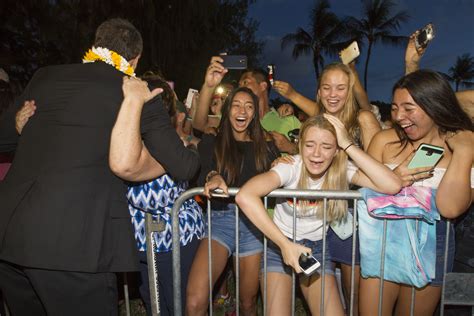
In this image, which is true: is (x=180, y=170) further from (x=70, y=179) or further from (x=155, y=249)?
(x=155, y=249)

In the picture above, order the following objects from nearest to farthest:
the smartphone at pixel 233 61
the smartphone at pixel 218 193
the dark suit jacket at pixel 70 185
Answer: the dark suit jacket at pixel 70 185
the smartphone at pixel 218 193
the smartphone at pixel 233 61

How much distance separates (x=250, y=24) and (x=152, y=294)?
70.7 feet

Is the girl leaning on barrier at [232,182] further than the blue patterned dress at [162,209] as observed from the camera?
Yes

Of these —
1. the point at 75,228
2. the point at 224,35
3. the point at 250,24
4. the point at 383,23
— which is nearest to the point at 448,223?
the point at 75,228

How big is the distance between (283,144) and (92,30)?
1064 cm

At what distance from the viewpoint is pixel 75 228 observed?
2037 millimetres

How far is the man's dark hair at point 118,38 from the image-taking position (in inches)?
92.0

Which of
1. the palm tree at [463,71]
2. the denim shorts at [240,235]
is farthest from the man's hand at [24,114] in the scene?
the palm tree at [463,71]

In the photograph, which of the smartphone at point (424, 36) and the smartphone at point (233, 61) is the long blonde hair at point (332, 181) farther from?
the smartphone at point (424, 36)

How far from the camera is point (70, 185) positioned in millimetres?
2020

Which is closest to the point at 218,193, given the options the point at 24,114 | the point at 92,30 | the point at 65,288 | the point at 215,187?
the point at 215,187

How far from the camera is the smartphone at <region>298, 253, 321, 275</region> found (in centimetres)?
239

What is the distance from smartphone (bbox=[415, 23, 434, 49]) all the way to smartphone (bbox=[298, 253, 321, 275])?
2.34 metres

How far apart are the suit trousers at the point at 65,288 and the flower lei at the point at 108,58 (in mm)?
1176
